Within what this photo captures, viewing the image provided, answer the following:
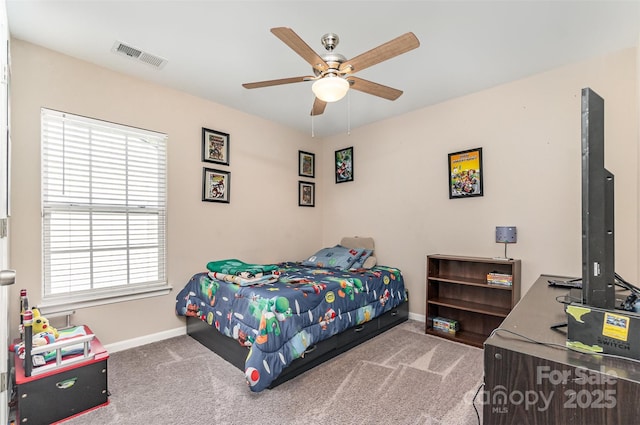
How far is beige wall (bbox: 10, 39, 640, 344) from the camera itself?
7.98ft

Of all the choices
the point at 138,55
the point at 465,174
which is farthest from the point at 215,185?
the point at 465,174

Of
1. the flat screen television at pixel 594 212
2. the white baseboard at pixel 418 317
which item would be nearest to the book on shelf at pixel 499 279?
the white baseboard at pixel 418 317

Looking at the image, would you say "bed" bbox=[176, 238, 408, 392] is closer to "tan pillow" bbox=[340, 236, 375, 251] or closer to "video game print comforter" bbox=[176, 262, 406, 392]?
"video game print comforter" bbox=[176, 262, 406, 392]

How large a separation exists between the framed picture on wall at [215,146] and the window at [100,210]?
17.3 inches

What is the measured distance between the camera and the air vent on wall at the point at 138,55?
7.93ft

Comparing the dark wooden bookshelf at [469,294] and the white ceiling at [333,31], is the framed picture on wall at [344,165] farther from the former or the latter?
the dark wooden bookshelf at [469,294]

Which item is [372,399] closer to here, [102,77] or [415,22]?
[415,22]

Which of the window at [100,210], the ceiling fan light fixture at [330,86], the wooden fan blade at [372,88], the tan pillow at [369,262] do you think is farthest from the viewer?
the tan pillow at [369,262]

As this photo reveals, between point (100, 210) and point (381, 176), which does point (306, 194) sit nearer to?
point (381, 176)

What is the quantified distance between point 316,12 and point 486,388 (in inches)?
86.7

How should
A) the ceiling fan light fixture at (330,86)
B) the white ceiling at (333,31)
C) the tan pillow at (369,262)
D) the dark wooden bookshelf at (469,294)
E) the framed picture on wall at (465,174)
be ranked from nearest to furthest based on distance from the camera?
1. the ceiling fan light fixture at (330,86)
2. the white ceiling at (333,31)
3. the dark wooden bookshelf at (469,294)
4. the framed picture on wall at (465,174)
5. the tan pillow at (369,262)

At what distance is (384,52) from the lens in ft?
5.81

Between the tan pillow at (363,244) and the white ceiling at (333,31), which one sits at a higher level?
the white ceiling at (333,31)

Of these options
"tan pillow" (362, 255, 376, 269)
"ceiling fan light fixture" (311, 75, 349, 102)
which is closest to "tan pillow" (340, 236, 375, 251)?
"tan pillow" (362, 255, 376, 269)
